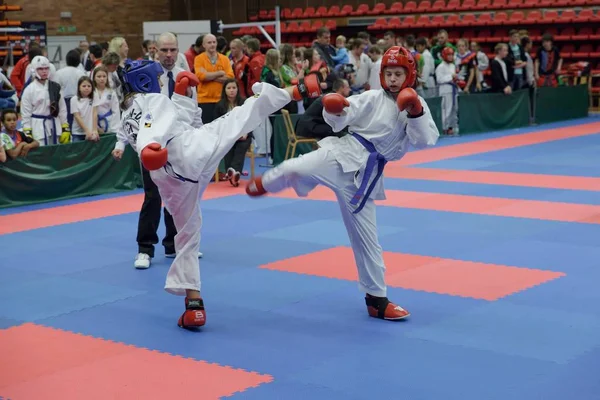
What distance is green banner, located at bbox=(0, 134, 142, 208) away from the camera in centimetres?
1061

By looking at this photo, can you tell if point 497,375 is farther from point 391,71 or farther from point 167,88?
point 167,88

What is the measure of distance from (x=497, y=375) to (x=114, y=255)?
4.39 meters

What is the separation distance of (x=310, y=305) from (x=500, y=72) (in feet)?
45.0

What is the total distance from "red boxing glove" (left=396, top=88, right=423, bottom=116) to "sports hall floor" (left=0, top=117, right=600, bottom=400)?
146 cm

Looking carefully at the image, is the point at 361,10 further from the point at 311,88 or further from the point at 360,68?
the point at 311,88

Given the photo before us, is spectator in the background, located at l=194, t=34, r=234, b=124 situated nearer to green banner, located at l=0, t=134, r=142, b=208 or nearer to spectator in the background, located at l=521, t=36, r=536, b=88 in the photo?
green banner, located at l=0, t=134, r=142, b=208

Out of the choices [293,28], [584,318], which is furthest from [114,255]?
[293,28]

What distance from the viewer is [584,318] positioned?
18.7 ft

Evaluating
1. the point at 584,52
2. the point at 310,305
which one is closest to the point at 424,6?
the point at 584,52

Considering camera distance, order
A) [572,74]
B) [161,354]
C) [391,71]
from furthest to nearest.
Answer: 1. [572,74]
2. [391,71]
3. [161,354]

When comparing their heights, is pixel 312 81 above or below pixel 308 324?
above

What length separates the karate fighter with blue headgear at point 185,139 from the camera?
5.39m

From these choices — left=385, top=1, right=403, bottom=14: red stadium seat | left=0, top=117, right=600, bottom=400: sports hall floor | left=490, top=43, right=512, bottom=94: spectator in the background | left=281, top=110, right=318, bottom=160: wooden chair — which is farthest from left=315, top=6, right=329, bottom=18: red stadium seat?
left=0, top=117, right=600, bottom=400: sports hall floor

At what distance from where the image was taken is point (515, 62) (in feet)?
62.7
